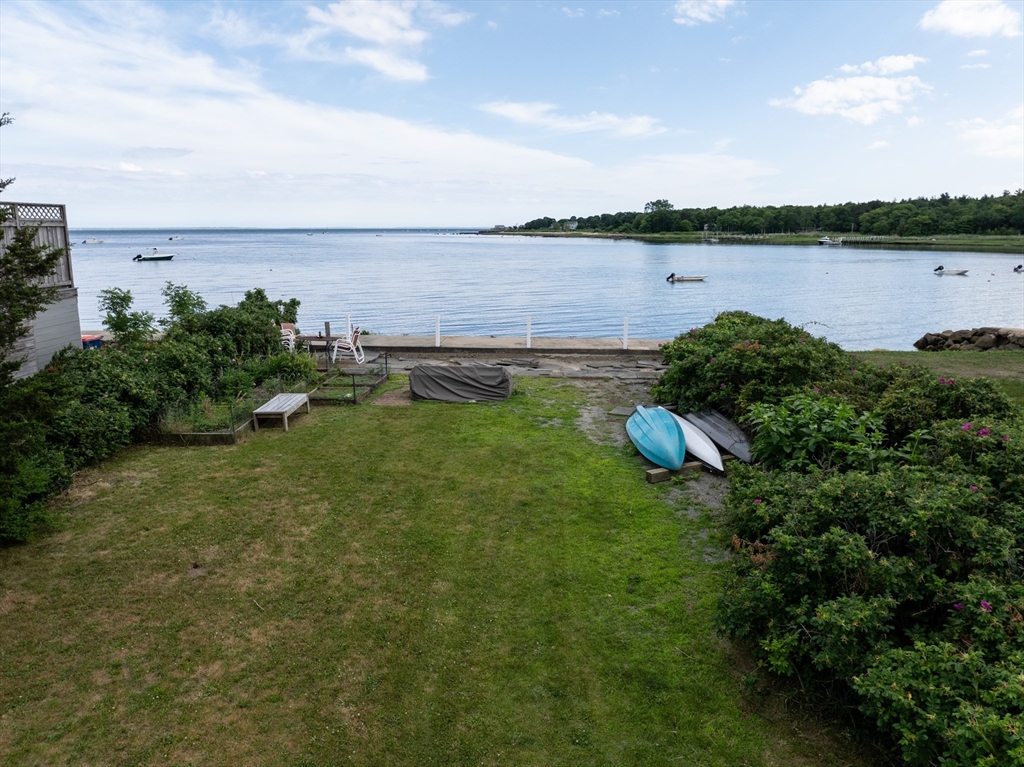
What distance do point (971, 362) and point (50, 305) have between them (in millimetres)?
20828

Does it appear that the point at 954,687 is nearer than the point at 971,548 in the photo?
Yes

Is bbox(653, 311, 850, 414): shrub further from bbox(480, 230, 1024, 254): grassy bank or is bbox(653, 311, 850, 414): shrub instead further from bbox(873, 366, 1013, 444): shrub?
bbox(480, 230, 1024, 254): grassy bank

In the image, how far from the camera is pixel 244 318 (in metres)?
13.0

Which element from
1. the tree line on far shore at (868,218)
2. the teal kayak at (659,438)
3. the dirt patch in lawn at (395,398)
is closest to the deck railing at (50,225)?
the dirt patch in lawn at (395,398)

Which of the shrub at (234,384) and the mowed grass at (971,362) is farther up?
the shrub at (234,384)

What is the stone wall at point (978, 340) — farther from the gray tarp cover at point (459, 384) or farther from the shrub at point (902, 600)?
the shrub at point (902, 600)

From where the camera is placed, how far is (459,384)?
482 inches

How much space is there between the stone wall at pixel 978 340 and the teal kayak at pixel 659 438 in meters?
17.2

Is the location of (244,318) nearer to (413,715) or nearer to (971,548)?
(413,715)

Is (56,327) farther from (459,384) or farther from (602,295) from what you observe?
(602,295)

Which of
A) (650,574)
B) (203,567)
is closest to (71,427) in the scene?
(203,567)

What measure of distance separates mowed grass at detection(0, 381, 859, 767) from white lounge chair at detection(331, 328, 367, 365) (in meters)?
6.52

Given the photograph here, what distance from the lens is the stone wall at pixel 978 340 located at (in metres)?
20.1

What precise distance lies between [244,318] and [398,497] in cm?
734
